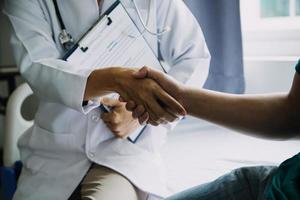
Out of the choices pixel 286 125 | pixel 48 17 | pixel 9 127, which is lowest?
pixel 9 127

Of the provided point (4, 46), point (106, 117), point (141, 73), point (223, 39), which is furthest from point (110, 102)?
point (4, 46)

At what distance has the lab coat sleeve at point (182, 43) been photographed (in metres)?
1.19

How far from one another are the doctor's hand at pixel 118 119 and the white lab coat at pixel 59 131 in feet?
0.08

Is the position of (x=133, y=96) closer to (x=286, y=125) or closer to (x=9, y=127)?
(x=286, y=125)

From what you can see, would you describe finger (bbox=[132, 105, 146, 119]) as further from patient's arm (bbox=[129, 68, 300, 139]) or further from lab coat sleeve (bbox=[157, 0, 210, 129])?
lab coat sleeve (bbox=[157, 0, 210, 129])

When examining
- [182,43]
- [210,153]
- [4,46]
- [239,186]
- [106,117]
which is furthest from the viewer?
[4,46]

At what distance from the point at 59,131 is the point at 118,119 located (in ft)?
0.57

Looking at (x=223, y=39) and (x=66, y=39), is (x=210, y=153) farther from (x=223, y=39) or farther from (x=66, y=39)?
(x=66, y=39)

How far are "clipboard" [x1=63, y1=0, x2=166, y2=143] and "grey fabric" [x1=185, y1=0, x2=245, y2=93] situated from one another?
52 cm

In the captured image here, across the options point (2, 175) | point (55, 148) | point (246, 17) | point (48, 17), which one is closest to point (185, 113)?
point (55, 148)

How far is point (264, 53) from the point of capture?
1794 mm

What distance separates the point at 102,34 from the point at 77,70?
0.14m

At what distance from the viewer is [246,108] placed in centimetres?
94

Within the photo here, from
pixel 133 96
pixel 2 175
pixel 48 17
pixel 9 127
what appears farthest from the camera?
pixel 9 127
